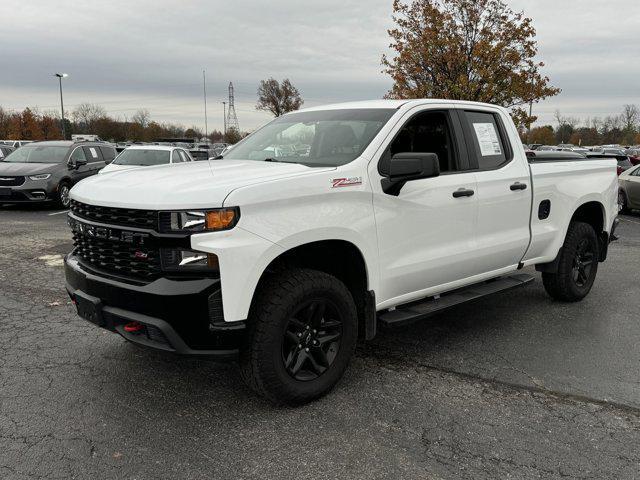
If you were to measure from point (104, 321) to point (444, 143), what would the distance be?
9.16 feet

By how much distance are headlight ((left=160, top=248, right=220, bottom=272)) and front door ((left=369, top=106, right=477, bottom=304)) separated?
1.18m

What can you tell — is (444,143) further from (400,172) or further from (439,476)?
(439,476)

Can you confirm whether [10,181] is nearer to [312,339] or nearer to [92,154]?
[92,154]

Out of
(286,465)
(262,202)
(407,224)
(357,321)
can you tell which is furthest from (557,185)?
(286,465)

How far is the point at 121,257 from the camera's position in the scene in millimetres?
3172

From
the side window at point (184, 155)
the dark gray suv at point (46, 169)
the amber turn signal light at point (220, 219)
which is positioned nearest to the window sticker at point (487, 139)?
the amber turn signal light at point (220, 219)

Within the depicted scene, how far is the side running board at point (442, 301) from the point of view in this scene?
150 inches

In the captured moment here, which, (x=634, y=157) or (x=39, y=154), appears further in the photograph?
(x=634, y=157)

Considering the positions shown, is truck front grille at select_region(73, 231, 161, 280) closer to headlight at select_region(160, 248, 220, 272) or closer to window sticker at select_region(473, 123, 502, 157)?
headlight at select_region(160, 248, 220, 272)

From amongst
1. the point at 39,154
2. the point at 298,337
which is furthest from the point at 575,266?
the point at 39,154

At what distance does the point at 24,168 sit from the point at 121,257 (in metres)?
12.0

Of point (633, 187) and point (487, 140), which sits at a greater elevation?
point (487, 140)

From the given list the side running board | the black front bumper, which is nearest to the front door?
the side running board

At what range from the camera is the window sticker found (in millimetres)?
4544
